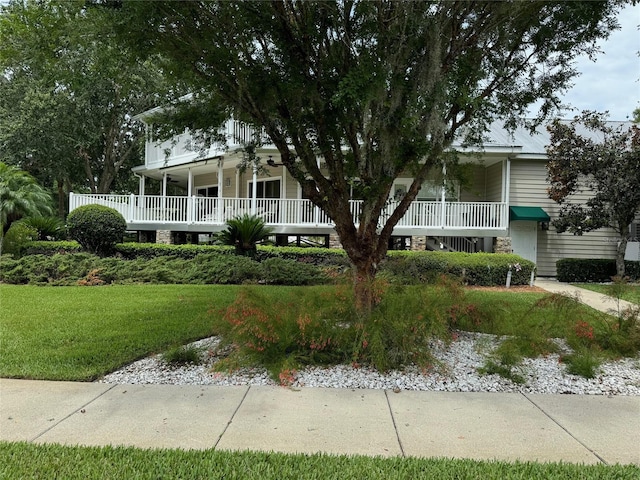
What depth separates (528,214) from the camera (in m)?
14.8

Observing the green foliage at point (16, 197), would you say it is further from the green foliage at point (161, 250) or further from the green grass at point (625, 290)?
the green grass at point (625, 290)

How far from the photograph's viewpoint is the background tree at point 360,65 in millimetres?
4629

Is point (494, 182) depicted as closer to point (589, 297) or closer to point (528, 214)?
point (528, 214)

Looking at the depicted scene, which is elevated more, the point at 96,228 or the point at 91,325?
the point at 96,228

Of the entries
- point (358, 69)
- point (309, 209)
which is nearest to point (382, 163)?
point (358, 69)

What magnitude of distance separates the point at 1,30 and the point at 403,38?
15.8ft

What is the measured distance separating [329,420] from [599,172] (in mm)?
12187

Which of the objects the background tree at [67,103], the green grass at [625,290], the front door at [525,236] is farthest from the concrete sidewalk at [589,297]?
the background tree at [67,103]

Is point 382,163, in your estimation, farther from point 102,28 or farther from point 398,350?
point 102,28

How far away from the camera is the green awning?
14672 millimetres

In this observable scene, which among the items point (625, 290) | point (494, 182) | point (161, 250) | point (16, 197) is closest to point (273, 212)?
point (161, 250)

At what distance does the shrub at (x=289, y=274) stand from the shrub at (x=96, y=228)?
5278mm

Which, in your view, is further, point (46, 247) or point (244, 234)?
point (46, 247)

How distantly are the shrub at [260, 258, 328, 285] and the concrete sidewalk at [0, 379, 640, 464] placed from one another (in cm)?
706
